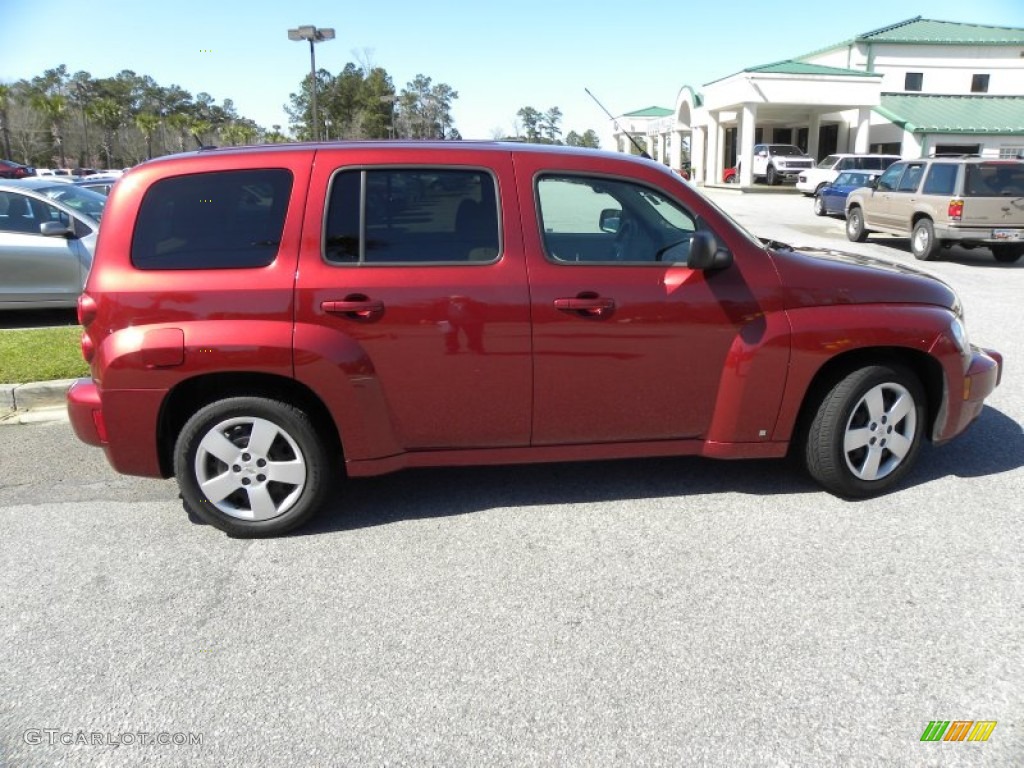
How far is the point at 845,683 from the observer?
2.57 metres

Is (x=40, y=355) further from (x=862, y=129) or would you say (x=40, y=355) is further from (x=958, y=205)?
(x=862, y=129)

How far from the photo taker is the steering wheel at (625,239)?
12.3 feet

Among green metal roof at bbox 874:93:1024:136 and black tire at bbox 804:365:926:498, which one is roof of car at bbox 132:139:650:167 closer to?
black tire at bbox 804:365:926:498

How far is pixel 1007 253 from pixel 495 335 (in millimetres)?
13411

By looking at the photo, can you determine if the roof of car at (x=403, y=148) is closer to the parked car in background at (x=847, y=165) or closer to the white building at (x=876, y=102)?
the parked car in background at (x=847, y=165)

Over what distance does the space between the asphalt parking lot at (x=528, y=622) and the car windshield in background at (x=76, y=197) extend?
18.2 feet

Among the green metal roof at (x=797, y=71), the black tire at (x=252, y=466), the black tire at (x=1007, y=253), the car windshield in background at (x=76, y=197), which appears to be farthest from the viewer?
the green metal roof at (x=797, y=71)

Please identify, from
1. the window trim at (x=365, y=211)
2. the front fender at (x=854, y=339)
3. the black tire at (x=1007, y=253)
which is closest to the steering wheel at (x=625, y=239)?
the window trim at (x=365, y=211)

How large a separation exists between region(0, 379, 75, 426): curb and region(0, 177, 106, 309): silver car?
2.59 meters

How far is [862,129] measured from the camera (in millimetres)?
37500

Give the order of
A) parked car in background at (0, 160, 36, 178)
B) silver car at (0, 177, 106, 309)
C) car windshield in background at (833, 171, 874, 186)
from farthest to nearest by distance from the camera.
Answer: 1. parked car in background at (0, 160, 36, 178)
2. car windshield in background at (833, 171, 874, 186)
3. silver car at (0, 177, 106, 309)

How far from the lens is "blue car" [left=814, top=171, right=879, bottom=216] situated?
848 inches

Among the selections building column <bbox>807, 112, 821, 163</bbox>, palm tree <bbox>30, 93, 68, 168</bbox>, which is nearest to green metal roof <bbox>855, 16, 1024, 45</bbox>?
building column <bbox>807, 112, 821, 163</bbox>

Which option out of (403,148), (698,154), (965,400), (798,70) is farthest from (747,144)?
(403,148)
